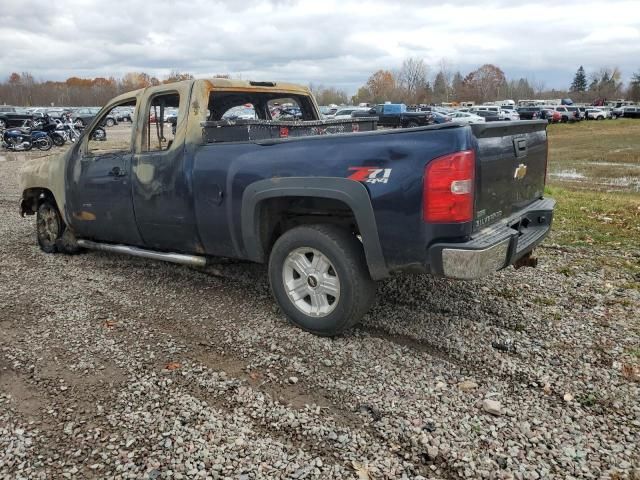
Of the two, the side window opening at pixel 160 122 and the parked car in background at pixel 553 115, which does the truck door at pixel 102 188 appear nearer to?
the side window opening at pixel 160 122

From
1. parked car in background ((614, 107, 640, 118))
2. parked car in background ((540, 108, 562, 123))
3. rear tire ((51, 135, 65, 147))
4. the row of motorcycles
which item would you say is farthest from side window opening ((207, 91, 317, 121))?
parked car in background ((614, 107, 640, 118))

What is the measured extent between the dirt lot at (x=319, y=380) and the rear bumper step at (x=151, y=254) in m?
0.33

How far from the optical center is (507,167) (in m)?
3.76

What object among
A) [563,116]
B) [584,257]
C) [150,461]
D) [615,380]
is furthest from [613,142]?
[150,461]

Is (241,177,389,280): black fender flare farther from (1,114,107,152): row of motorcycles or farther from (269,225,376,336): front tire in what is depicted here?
(1,114,107,152): row of motorcycles

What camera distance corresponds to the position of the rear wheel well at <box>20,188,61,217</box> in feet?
20.4

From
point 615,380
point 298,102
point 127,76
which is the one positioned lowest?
point 615,380

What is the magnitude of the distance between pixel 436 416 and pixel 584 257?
12.3 feet

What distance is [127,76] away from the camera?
135125 mm

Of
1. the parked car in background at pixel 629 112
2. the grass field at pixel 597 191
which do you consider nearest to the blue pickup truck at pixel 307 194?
the grass field at pixel 597 191

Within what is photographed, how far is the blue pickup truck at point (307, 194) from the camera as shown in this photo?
3.30 metres

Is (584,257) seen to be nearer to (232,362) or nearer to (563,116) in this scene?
(232,362)

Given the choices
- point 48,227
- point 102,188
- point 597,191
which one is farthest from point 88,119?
point 102,188

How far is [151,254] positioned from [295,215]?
1.60m
